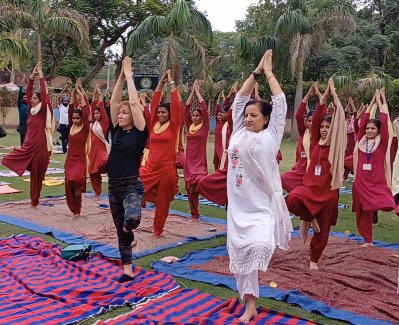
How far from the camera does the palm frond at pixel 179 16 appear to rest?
15.4m

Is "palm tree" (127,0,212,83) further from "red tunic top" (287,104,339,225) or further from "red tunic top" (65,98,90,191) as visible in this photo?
"red tunic top" (287,104,339,225)

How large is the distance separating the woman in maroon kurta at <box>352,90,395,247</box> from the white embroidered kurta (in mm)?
2686

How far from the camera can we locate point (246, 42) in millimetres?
20953

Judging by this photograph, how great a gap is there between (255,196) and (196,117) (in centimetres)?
396

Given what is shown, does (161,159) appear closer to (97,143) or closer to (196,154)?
(196,154)

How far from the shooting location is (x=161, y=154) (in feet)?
21.0

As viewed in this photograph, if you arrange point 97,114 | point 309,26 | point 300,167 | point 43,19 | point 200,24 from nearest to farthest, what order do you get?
point 300,167 < point 97,114 < point 200,24 < point 43,19 < point 309,26

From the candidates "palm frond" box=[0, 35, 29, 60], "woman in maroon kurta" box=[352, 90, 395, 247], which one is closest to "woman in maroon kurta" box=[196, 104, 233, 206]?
"woman in maroon kurta" box=[352, 90, 395, 247]

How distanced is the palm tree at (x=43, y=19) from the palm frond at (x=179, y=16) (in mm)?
4813

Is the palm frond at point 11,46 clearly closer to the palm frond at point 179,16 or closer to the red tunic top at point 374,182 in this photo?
the palm frond at point 179,16

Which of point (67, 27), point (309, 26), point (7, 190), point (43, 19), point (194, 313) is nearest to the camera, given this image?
point (194, 313)

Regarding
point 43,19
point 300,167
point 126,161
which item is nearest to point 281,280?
point 126,161

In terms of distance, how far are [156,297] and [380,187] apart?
3.52 metres

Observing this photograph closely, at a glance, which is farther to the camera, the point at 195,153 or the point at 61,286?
the point at 195,153
